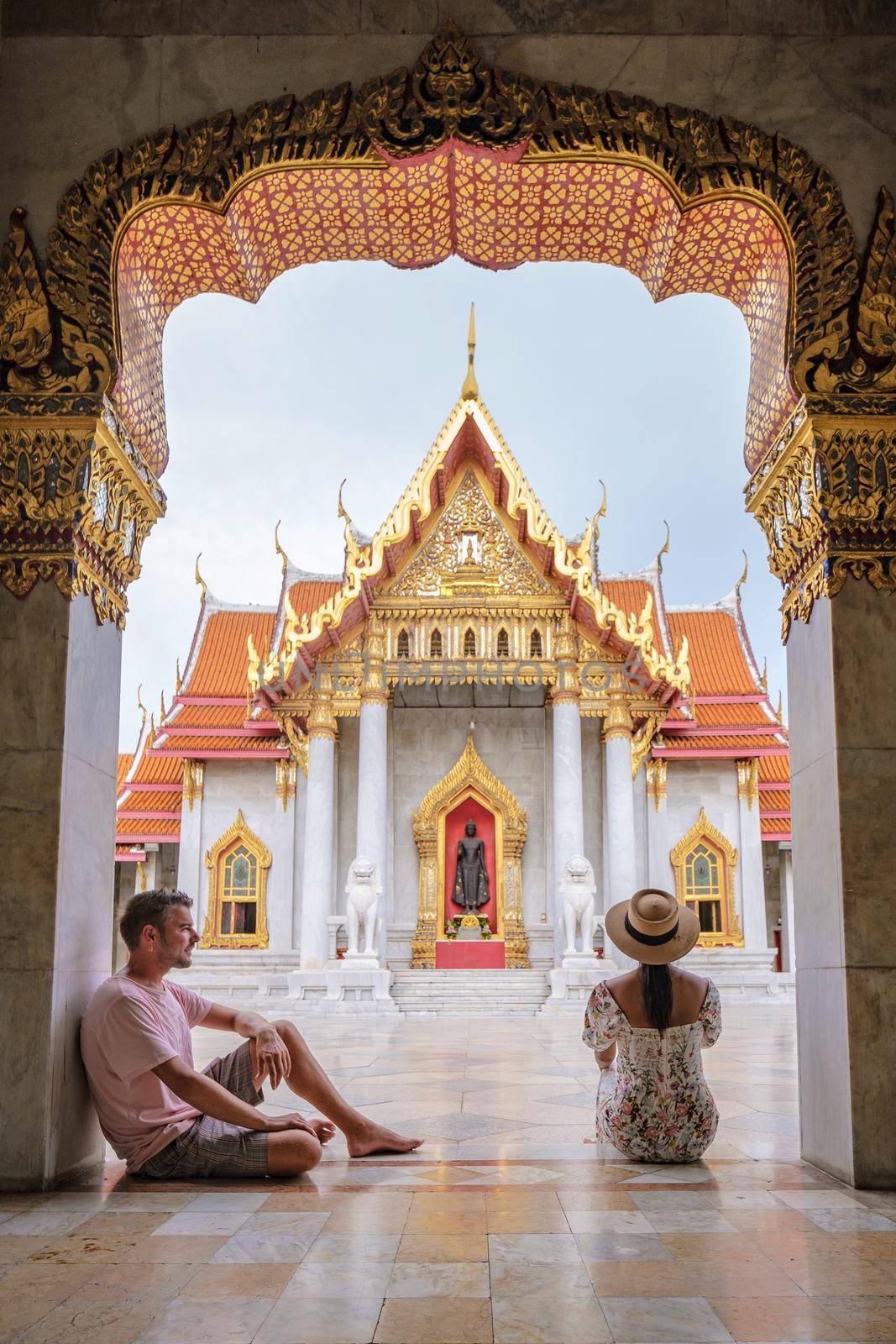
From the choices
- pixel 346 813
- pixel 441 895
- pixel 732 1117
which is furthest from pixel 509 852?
pixel 732 1117

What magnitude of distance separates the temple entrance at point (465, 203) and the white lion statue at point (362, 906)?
10.3 m

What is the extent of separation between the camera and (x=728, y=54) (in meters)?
4.10

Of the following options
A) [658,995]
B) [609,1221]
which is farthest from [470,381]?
[609,1221]

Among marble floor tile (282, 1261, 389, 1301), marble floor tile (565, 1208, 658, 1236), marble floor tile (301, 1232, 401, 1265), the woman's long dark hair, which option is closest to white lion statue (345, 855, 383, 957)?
the woman's long dark hair

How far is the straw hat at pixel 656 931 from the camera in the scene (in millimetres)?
3893

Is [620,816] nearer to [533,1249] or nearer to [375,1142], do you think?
[375,1142]

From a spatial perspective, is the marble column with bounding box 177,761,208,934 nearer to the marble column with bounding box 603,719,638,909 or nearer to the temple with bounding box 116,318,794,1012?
the temple with bounding box 116,318,794,1012

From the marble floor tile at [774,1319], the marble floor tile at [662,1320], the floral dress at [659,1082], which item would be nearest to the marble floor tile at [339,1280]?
the marble floor tile at [662,1320]

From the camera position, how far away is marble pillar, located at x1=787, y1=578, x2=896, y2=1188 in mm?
3639

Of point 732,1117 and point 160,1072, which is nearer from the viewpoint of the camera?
point 160,1072

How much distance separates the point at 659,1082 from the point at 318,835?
11.7 m

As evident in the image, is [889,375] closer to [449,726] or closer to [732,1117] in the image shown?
[732,1117]

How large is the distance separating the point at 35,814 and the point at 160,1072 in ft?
2.84

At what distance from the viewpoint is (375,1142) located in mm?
4168
